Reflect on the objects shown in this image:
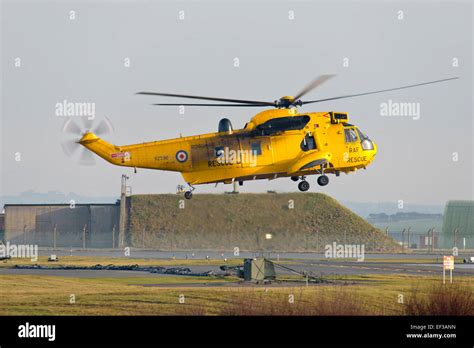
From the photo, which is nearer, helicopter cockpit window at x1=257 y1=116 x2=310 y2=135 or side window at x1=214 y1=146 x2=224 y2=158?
side window at x1=214 y1=146 x2=224 y2=158

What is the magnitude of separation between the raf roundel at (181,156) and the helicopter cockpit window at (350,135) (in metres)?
11.1

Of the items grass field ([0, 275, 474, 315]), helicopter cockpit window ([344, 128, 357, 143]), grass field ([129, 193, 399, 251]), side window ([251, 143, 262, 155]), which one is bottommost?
grass field ([0, 275, 474, 315])

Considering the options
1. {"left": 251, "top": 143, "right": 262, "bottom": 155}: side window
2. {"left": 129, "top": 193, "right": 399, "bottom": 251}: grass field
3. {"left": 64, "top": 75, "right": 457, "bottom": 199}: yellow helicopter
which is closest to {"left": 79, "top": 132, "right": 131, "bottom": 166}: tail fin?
{"left": 64, "top": 75, "right": 457, "bottom": 199}: yellow helicopter

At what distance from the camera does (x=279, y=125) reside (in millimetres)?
57344

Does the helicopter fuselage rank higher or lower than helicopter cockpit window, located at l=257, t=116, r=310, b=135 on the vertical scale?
lower

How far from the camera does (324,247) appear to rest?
130375 millimetres

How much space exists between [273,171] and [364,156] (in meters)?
6.82

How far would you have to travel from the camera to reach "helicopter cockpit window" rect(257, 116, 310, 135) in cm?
5722

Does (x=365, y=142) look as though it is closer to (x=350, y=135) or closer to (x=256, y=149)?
(x=350, y=135)

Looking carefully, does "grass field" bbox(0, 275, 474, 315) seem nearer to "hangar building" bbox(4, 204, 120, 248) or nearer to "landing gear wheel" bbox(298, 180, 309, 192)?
"landing gear wheel" bbox(298, 180, 309, 192)

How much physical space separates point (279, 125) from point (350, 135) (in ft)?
18.3

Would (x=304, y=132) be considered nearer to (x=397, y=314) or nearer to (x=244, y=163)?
(x=244, y=163)

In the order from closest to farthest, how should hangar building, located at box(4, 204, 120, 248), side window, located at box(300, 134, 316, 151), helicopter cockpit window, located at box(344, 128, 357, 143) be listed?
side window, located at box(300, 134, 316, 151), helicopter cockpit window, located at box(344, 128, 357, 143), hangar building, located at box(4, 204, 120, 248)

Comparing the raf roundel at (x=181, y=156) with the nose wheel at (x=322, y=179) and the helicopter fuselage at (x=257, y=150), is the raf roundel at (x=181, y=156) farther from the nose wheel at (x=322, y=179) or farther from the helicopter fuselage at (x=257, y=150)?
the nose wheel at (x=322, y=179)
